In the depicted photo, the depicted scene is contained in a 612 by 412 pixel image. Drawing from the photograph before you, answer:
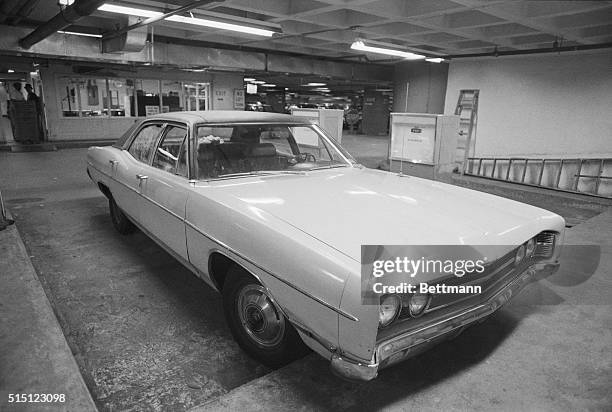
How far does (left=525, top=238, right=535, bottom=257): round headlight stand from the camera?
2477mm

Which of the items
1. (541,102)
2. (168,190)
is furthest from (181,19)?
(541,102)

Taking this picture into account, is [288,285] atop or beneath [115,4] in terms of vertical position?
beneath

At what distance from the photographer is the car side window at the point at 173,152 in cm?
297

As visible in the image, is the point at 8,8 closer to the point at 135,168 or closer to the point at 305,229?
the point at 135,168

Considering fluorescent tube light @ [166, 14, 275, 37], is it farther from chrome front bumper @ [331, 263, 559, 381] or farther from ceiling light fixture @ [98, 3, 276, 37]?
chrome front bumper @ [331, 263, 559, 381]

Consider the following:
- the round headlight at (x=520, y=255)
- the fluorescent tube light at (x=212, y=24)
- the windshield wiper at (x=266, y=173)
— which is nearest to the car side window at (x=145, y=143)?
the windshield wiper at (x=266, y=173)

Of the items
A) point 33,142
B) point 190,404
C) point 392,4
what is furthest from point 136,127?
point 33,142

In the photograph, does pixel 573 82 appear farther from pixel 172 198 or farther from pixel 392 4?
pixel 172 198

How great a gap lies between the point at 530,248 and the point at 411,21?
6.20 meters

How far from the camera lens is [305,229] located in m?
1.98

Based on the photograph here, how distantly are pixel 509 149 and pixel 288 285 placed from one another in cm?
1079

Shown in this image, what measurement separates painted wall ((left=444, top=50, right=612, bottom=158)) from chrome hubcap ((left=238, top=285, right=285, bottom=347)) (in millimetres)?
9582

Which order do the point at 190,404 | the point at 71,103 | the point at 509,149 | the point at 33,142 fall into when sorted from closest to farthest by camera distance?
the point at 190,404, the point at 509,149, the point at 33,142, the point at 71,103

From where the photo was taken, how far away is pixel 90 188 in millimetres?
7203
